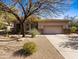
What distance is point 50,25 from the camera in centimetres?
3222

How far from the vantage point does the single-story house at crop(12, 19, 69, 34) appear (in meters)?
31.4

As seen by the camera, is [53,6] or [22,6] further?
[22,6]

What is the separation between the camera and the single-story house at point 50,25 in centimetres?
3141

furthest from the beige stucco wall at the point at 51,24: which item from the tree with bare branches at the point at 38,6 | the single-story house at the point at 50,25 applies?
the tree with bare branches at the point at 38,6

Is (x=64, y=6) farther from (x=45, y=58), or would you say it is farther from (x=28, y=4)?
(x=45, y=58)

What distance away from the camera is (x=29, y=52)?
10.8 metres

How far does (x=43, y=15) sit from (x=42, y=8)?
1213mm

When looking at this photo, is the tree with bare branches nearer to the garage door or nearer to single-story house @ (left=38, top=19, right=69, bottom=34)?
single-story house @ (left=38, top=19, right=69, bottom=34)

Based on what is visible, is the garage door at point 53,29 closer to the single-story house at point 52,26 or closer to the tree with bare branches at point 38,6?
the single-story house at point 52,26

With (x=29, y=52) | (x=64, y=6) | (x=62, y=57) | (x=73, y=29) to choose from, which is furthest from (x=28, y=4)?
(x=73, y=29)

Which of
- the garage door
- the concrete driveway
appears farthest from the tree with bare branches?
the garage door

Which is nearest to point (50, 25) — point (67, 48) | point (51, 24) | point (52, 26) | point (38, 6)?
point (51, 24)

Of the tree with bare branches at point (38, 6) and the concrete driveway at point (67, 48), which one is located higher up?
the tree with bare branches at point (38, 6)

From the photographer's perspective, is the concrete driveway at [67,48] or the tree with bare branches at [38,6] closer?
the concrete driveway at [67,48]
